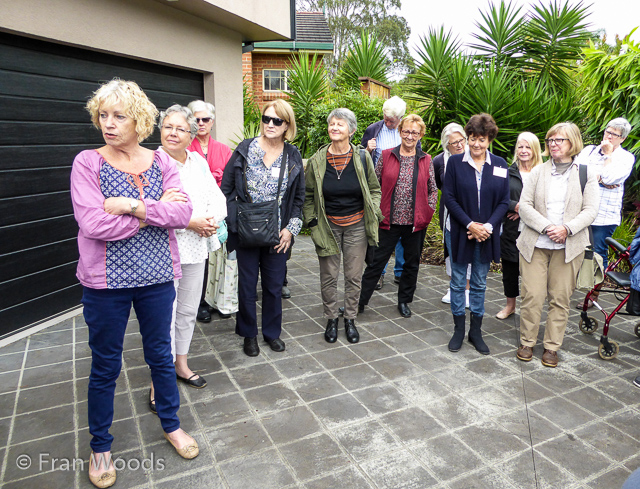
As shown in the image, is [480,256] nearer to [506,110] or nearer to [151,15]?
[151,15]

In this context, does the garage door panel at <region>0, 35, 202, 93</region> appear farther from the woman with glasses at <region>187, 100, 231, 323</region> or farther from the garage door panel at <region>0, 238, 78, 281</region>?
the garage door panel at <region>0, 238, 78, 281</region>

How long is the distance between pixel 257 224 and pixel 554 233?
7.96ft

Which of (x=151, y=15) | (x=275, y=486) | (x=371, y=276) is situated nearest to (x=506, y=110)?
(x=371, y=276)

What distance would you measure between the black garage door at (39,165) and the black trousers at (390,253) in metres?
3.17

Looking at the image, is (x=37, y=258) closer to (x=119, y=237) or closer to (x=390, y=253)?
(x=119, y=237)

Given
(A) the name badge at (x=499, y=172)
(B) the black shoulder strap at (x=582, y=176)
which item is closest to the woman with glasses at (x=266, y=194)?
(A) the name badge at (x=499, y=172)

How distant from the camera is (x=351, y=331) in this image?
457 cm

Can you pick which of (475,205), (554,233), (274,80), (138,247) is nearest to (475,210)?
(475,205)

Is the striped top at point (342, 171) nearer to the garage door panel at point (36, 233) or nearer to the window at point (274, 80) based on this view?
the garage door panel at point (36, 233)

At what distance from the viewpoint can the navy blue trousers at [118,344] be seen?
2.50 meters

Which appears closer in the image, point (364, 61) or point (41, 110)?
point (41, 110)

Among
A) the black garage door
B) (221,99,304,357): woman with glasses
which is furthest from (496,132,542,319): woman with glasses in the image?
the black garage door

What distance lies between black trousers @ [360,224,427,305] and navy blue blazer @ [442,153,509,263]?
2.56 feet

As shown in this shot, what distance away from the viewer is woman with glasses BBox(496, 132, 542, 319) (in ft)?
15.8
